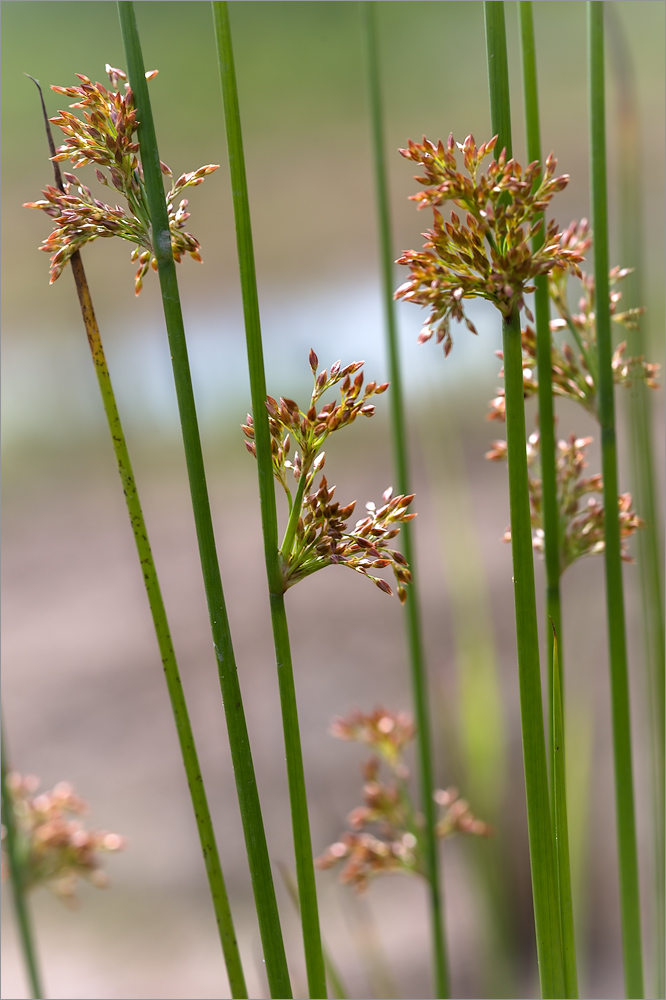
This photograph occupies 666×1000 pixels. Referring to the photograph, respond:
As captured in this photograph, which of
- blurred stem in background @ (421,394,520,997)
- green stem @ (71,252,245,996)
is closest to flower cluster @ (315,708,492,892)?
green stem @ (71,252,245,996)

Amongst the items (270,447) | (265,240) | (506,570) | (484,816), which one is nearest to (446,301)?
(270,447)

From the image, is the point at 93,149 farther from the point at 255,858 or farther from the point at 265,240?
the point at 265,240

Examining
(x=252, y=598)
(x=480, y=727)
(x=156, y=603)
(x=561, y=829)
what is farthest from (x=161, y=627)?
(x=252, y=598)

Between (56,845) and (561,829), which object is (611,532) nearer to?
(561,829)

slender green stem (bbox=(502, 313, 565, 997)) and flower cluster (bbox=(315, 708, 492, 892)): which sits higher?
slender green stem (bbox=(502, 313, 565, 997))

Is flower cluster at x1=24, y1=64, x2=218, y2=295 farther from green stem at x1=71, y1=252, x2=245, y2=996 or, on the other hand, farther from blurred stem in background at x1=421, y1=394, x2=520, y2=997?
blurred stem in background at x1=421, y1=394, x2=520, y2=997
